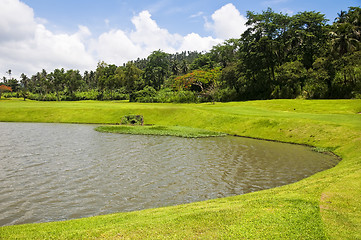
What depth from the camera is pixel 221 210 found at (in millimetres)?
8047

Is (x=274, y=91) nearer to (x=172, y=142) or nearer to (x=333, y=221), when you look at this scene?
(x=172, y=142)

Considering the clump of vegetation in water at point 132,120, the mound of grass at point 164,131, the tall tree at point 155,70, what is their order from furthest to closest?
1. the tall tree at point 155,70
2. the clump of vegetation in water at point 132,120
3. the mound of grass at point 164,131

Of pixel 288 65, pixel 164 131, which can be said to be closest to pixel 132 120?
pixel 164 131

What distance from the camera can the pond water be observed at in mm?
11445

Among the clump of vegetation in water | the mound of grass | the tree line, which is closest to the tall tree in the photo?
the tree line

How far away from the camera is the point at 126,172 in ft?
53.0

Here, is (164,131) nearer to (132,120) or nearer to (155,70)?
(132,120)

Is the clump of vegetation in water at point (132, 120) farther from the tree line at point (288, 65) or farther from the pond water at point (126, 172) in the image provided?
the tree line at point (288, 65)

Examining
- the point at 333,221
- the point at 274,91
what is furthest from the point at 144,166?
the point at 274,91

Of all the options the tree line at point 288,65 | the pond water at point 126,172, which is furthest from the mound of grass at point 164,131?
the tree line at point 288,65

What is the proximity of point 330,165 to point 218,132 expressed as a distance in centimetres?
1650

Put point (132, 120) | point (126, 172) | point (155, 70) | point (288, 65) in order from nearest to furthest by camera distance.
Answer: point (126, 172), point (132, 120), point (288, 65), point (155, 70)

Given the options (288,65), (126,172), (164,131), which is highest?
(288,65)

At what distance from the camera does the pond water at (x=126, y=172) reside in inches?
451
